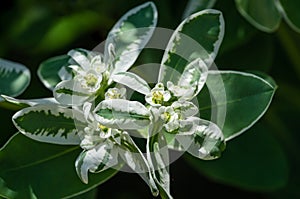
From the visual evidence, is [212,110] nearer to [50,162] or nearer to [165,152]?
[165,152]

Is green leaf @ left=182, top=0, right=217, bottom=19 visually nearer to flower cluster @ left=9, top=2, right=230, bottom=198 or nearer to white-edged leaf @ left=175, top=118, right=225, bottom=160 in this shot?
flower cluster @ left=9, top=2, right=230, bottom=198

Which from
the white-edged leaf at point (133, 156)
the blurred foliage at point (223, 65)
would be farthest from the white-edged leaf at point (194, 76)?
the blurred foliage at point (223, 65)

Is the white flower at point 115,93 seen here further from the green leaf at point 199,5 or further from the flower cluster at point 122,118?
the green leaf at point 199,5

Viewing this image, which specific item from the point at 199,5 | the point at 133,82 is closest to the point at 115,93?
the point at 133,82

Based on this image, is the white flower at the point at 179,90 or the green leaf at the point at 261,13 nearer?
the white flower at the point at 179,90

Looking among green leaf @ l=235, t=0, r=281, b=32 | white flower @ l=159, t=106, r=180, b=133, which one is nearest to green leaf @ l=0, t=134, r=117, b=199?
white flower @ l=159, t=106, r=180, b=133
